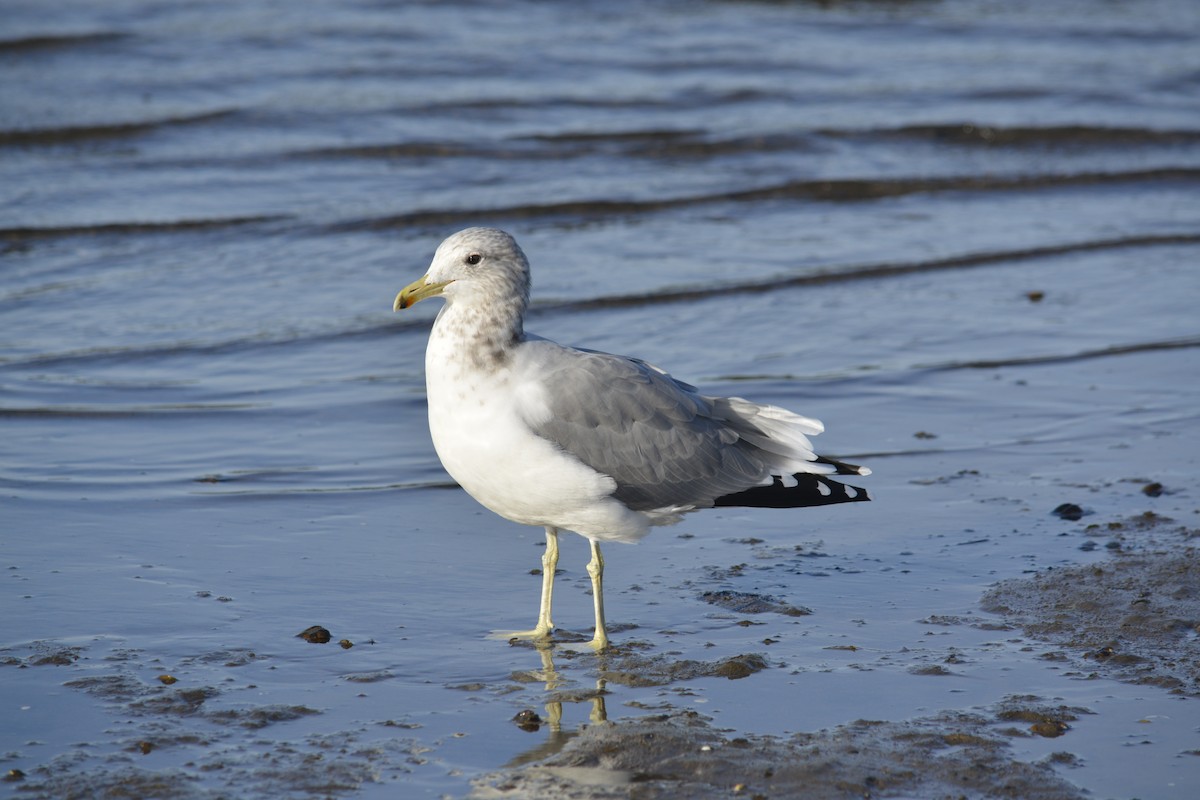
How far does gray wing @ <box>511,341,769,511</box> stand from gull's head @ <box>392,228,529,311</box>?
23 centimetres

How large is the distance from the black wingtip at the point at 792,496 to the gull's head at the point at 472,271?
42.3 inches

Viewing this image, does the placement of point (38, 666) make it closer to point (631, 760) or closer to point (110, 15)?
point (631, 760)

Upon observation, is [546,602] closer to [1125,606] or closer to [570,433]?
[570,433]

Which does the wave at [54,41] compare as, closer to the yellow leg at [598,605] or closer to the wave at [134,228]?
the wave at [134,228]

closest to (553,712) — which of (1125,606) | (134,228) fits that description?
(1125,606)

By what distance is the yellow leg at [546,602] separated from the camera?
17.7ft

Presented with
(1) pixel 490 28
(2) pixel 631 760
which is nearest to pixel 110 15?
(1) pixel 490 28

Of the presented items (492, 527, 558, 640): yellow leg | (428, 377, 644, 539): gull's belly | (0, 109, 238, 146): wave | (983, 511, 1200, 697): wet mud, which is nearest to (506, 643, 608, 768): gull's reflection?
(492, 527, 558, 640): yellow leg

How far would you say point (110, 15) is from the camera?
1862cm

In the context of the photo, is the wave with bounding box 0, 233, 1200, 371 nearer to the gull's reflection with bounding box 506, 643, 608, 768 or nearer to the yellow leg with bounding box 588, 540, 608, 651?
the yellow leg with bounding box 588, 540, 608, 651

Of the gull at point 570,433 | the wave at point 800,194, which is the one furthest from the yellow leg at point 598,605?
the wave at point 800,194

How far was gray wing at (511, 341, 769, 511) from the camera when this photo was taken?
5281mm

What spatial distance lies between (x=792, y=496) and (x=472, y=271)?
1.44 meters

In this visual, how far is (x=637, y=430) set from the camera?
547 centimetres
